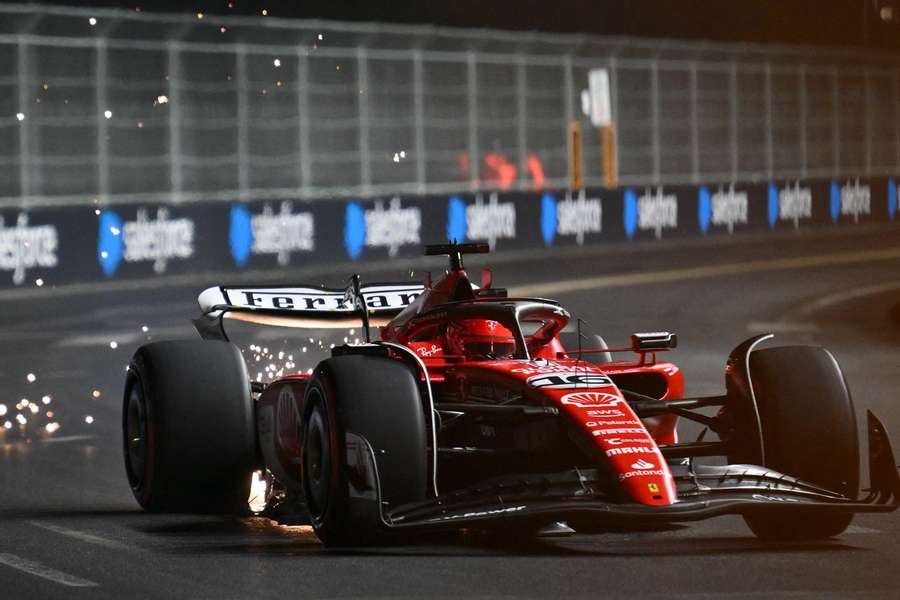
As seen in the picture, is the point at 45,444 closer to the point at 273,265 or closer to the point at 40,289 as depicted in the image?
the point at 40,289

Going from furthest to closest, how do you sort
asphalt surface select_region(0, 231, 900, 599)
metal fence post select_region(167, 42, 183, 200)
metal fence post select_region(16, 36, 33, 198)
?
metal fence post select_region(167, 42, 183, 200) → metal fence post select_region(16, 36, 33, 198) → asphalt surface select_region(0, 231, 900, 599)

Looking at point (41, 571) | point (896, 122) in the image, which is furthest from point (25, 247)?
point (896, 122)

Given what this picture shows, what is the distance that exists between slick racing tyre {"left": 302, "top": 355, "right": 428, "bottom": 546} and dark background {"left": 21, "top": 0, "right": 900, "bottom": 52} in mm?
30254

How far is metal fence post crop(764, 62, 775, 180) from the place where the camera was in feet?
127

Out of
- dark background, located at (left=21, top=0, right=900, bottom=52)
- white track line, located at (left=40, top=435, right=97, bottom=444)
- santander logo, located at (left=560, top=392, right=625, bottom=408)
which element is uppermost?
dark background, located at (left=21, top=0, right=900, bottom=52)

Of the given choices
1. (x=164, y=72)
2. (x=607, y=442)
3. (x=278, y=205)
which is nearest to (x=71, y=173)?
(x=164, y=72)

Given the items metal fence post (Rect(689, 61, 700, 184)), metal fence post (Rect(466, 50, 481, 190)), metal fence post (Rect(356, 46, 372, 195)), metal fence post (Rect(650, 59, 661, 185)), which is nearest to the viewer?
metal fence post (Rect(356, 46, 372, 195))

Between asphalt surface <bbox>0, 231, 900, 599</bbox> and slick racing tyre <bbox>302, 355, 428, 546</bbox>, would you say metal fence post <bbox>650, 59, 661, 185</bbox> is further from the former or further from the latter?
slick racing tyre <bbox>302, 355, 428, 546</bbox>

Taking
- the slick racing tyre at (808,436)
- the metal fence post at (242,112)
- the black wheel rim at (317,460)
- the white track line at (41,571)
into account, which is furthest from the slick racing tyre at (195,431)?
the metal fence post at (242,112)

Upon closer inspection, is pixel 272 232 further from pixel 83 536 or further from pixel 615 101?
pixel 83 536

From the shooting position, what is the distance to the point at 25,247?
838 inches

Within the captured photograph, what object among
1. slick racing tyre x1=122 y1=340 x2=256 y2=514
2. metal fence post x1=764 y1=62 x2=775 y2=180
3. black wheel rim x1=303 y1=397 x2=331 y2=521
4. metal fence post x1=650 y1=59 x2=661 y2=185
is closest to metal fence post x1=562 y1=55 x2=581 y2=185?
metal fence post x1=650 y1=59 x2=661 y2=185

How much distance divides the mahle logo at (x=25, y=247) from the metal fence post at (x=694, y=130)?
1790cm

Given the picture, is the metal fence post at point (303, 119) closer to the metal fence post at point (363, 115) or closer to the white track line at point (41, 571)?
the metal fence post at point (363, 115)
